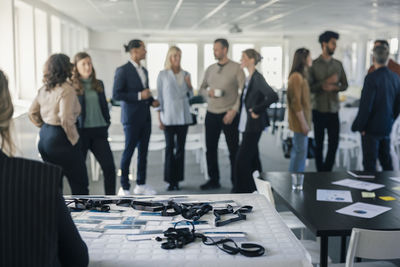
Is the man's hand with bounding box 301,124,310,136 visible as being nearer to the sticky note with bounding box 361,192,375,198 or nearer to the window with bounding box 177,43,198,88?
the sticky note with bounding box 361,192,375,198

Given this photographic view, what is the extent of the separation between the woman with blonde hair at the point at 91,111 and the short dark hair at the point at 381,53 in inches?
104

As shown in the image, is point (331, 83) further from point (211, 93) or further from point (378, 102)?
point (211, 93)

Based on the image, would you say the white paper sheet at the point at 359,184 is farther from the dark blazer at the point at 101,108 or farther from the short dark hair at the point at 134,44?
the short dark hair at the point at 134,44

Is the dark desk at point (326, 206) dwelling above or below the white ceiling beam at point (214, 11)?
below

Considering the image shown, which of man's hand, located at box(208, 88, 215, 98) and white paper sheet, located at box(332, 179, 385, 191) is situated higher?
man's hand, located at box(208, 88, 215, 98)

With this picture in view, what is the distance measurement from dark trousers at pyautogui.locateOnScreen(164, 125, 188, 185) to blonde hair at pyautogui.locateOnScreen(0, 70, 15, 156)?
3.88 meters

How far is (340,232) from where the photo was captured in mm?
2113

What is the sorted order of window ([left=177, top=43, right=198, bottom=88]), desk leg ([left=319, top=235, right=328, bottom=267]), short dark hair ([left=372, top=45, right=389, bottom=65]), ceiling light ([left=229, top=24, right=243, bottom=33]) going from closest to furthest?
desk leg ([left=319, top=235, right=328, bottom=267]), short dark hair ([left=372, top=45, right=389, bottom=65]), ceiling light ([left=229, top=24, right=243, bottom=33]), window ([left=177, top=43, right=198, bottom=88])

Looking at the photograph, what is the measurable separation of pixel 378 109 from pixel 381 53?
1.79 feet

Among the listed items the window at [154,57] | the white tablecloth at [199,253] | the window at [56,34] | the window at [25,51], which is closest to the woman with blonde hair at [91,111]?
the white tablecloth at [199,253]

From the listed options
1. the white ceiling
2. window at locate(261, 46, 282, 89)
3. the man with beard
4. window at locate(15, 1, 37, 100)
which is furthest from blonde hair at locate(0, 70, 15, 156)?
window at locate(261, 46, 282, 89)

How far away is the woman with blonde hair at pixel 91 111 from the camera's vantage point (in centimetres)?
409

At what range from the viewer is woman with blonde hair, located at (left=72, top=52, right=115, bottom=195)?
4.09 m

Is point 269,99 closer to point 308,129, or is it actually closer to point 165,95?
point 308,129
